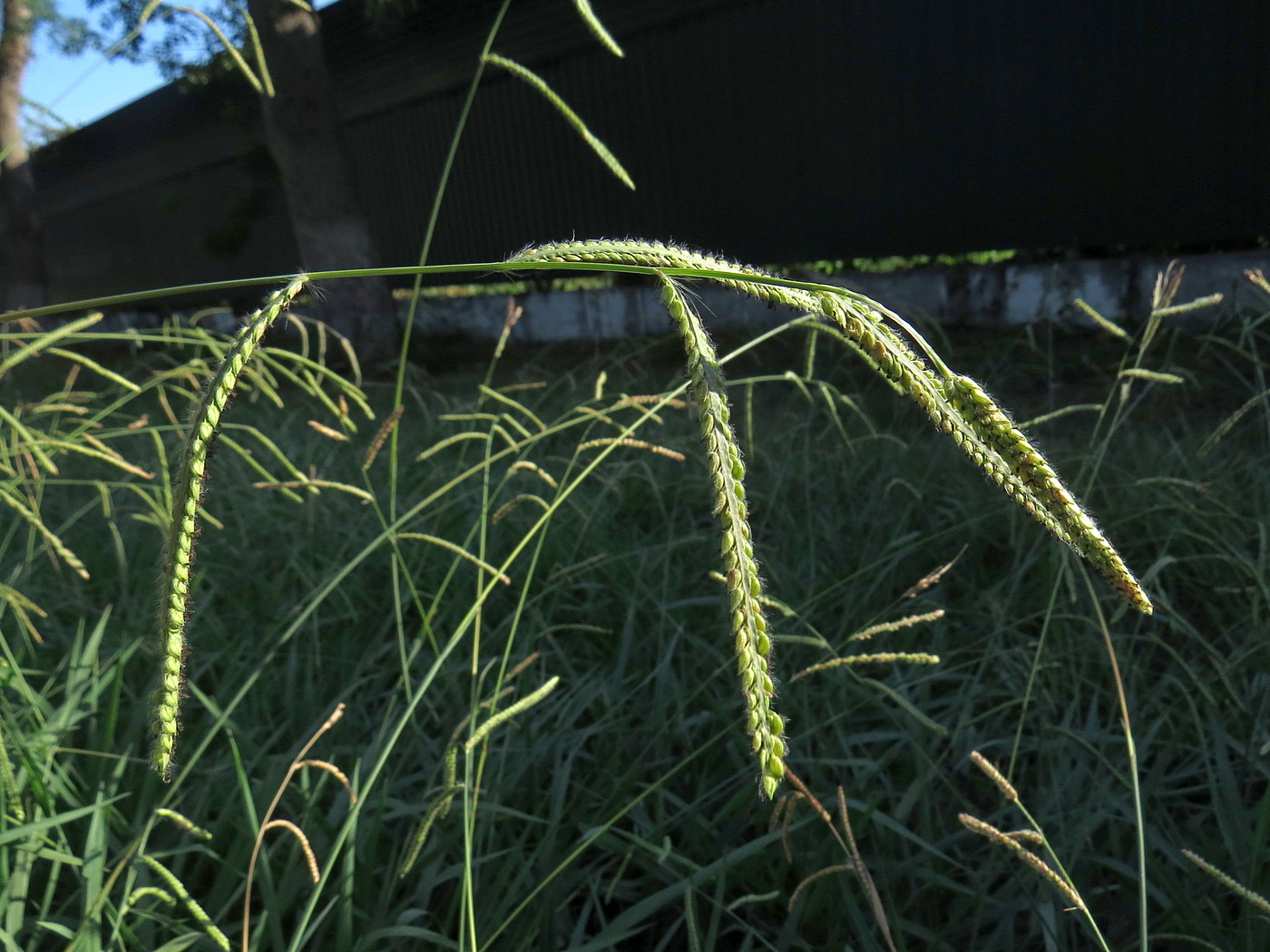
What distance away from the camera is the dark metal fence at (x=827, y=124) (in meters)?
4.75

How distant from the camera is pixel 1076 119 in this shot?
16.4ft

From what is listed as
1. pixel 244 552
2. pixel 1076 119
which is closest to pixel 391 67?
pixel 1076 119

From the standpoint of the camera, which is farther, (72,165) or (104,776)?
(72,165)

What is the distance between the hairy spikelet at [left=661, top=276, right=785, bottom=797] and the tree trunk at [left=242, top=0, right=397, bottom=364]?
5.83 metres

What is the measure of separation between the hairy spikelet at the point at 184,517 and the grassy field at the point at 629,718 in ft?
1.41

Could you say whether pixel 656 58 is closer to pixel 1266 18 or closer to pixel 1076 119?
pixel 1076 119

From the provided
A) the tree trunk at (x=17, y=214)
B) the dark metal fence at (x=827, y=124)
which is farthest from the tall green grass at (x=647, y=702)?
the tree trunk at (x=17, y=214)

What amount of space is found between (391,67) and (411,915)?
889cm

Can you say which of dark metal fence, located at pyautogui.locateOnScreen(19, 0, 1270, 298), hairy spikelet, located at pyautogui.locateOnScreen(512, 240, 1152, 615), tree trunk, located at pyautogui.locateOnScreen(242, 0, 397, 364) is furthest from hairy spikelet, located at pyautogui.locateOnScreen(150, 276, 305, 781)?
tree trunk, located at pyautogui.locateOnScreen(242, 0, 397, 364)

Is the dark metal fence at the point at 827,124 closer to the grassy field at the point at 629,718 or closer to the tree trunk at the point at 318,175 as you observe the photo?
the tree trunk at the point at 318,175

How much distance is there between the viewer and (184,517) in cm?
46

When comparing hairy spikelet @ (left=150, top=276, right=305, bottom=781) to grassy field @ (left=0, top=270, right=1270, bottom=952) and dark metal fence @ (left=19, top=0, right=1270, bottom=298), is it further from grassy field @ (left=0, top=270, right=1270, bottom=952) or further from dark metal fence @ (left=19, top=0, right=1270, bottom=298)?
dark metal fence @ (left=19, top=0, right=1270, bottom=298)

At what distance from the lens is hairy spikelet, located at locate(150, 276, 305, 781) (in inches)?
17.8

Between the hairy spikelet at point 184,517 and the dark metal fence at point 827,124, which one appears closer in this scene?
the hairy spikelet at point 184,517
